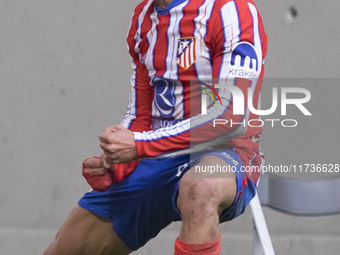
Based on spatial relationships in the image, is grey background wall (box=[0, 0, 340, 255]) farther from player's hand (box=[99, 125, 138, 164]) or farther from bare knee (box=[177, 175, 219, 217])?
bare knee (box=[177, 175, 219, 217])

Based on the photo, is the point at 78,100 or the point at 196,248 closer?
the point at 196,248

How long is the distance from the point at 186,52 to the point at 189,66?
0.04 m

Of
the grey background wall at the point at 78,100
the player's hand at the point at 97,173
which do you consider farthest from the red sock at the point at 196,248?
the grey background wall at the point at 78,100

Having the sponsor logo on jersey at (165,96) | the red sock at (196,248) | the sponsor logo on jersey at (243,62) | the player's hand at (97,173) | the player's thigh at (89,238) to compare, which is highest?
the sponsor logo on jersey at (243,62)

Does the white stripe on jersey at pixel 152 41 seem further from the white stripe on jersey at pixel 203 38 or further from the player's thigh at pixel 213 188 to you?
the player's thigh at pixel 213 188

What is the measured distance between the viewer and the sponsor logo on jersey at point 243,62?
127 cm

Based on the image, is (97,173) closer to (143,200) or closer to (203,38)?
(143,200)

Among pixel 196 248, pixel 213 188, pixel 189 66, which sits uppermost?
pixel 189 66

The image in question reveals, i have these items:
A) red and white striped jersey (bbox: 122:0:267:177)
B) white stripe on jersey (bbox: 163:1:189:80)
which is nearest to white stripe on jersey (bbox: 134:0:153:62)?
red and white striped jersey (bbox: 122:0:267:177)

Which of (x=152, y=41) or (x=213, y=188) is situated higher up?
(x=152, y=41)

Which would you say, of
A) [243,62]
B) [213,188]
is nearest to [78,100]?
Answer: [243,62]

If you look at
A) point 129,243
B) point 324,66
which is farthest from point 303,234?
point 129,243

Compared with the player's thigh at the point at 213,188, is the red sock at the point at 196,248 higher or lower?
lower

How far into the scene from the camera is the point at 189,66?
4.55 feet
